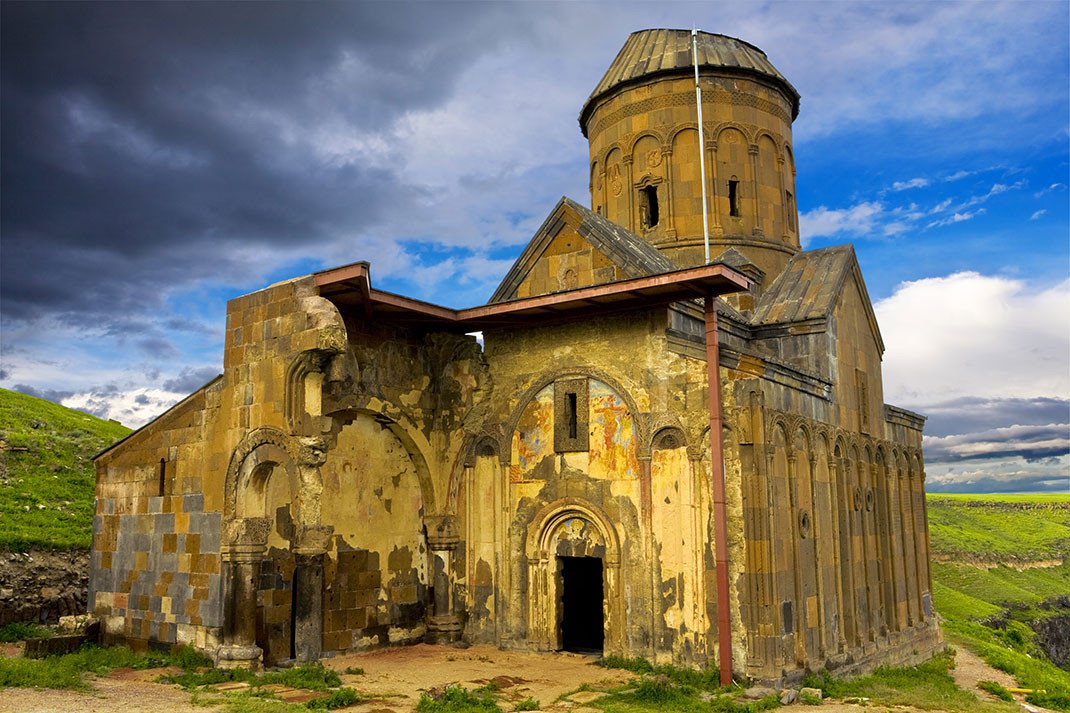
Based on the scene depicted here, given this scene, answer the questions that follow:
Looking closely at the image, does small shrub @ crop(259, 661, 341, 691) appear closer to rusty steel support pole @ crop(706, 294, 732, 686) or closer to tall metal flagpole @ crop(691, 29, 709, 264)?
rusty steel support pole @ crop(706, 294, 732, 686)

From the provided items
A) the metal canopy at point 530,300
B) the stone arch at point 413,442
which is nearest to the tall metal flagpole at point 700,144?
the metal canopy at point 530,300

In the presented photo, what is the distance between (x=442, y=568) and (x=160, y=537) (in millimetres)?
4732

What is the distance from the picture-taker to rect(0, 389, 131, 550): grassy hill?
18.4m

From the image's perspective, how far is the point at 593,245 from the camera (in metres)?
15.4

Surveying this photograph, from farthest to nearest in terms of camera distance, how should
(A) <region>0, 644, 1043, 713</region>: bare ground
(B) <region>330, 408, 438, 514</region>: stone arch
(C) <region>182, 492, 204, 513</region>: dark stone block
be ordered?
(B) <region>330, 408, 438, 514</region>: stone arch
(C) <region>182, 492, 204, 513</region>: dark stone block
(A) <region>0, 644, 1043, 713</region>: bare ground

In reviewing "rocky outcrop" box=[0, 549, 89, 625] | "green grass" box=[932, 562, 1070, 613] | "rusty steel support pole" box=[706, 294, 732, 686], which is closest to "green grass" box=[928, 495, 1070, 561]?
"green grass" box=[932, 562, 1070, 613]

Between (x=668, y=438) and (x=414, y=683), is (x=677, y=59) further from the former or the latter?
(x=414, y=683)

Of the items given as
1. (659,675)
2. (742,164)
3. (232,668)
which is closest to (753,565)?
(659,675)

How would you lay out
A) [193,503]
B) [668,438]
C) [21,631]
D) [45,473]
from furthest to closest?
1. [45,473]
2. [21,631]
3. [193,503]
4. [668,438]

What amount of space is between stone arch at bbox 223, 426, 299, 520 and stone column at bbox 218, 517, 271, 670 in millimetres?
399

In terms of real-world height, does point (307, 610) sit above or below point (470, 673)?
above

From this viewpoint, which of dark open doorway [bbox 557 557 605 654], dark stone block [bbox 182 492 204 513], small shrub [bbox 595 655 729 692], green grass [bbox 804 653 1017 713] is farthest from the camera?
dark open doorway [bbox 557 557 605 654]

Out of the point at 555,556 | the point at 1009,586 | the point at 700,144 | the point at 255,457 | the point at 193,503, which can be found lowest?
the point at 1009,586

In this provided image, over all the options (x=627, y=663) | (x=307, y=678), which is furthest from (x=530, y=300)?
(x=307, y=678)
